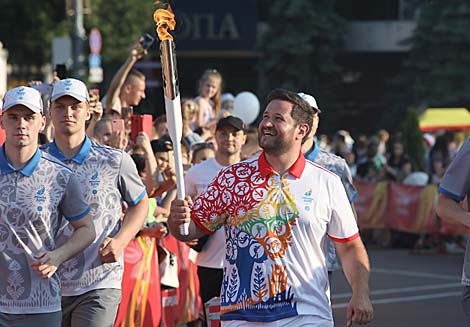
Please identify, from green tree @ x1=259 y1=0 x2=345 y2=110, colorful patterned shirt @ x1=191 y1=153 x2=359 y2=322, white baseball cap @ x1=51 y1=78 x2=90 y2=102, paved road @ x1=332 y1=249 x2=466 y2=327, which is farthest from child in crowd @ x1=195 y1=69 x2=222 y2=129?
green tree @ x1=259 y1=0 x2=345 y2=110

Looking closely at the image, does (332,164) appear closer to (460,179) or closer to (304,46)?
(460,179)

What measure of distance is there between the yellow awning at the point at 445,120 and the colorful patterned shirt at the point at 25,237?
2438 cm

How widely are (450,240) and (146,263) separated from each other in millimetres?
12019

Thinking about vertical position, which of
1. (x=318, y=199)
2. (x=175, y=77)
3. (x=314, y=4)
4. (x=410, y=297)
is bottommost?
(x=410, y=297)

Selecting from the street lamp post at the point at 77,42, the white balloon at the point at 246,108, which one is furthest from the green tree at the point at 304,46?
the white balloon at the point at 246,108

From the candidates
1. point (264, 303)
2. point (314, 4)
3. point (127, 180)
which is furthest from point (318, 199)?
point (314, 4)

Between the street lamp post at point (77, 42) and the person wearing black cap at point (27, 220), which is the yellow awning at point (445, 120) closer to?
the street lamp post at point (77, 42)

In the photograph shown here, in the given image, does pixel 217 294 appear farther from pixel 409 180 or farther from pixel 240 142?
pixel 409 180

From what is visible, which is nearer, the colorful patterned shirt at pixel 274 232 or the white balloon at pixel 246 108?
the colorful patterned shirt at pixel 274 232

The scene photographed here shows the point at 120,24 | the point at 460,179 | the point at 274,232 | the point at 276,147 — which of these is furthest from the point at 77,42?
the point at 274,232

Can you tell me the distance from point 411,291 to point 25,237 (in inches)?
392

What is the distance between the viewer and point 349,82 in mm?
54594

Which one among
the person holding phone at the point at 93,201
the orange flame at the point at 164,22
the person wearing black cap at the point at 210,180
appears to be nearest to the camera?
the orange flame at the point at 164,22

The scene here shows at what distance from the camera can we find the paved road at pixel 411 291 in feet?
44.9
